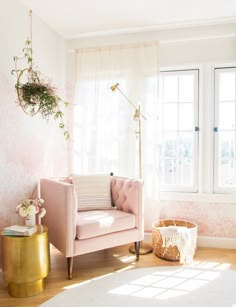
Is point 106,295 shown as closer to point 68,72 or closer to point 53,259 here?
point 53,259

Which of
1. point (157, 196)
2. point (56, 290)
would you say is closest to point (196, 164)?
point (157, 196)

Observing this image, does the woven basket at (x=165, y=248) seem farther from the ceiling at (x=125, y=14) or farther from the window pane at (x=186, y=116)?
the ceiling at (x=125, y=14)

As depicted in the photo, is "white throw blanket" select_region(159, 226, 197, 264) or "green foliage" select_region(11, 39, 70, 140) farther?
"white throw blanket" select_region(159, 226, 197, 264)

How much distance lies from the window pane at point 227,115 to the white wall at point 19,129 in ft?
6.27

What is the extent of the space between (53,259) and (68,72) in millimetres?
2187

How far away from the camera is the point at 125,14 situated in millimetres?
3006

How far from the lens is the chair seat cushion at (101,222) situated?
248 cm

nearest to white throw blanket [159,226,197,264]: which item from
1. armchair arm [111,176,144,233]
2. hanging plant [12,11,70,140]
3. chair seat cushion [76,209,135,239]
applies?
armchair arm [111,176,144,233]

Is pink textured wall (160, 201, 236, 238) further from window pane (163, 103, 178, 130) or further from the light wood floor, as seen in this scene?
window pane (163, 103, 178, 130)

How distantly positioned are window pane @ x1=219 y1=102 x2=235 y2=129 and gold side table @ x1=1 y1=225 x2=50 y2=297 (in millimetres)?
2287

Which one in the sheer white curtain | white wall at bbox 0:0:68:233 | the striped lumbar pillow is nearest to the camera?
white wall at bbox 0:0:68:233

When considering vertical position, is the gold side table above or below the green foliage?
below

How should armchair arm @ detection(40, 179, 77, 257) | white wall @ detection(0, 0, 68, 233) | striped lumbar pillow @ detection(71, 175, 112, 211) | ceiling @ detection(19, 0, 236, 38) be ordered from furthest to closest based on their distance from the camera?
striped lumbar pillow @ detection(71, 175, 112, 211)
ceiling @ detection(19, 0, 236, 38)
white wall @ detection(0, 0, 68, 233)
armchair arm @ detection(40, 179, 77, 257)

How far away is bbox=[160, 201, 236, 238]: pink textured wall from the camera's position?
3248mm
